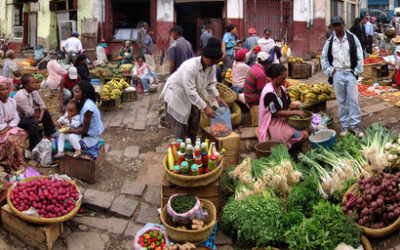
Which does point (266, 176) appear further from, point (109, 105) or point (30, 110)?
point (109, 105)

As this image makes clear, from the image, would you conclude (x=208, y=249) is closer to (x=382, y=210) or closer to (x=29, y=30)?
(x=382, y=210)

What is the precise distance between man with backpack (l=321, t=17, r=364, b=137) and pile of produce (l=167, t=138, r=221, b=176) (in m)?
2.74

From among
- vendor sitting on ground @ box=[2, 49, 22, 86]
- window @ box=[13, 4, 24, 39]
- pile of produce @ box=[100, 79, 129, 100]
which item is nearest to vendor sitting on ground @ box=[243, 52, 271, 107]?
pile of produce @ box=[100, 79, 129, 100]

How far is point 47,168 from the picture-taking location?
19.7 ft

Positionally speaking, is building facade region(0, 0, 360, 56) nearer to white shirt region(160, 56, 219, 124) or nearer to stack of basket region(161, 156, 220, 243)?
white shirt region(160, 56, 219, 124)

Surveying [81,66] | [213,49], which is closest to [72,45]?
[81,66]

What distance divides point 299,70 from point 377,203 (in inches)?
339

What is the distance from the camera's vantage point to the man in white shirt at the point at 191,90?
5090 mm

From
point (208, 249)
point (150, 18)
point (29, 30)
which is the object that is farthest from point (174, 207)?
point (29, 30)

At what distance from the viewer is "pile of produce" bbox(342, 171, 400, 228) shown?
13.3ft

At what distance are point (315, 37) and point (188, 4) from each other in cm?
541

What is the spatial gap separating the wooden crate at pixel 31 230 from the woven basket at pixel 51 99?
160 inches

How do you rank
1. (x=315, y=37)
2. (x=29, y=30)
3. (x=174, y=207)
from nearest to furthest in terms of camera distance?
(x=174, y=207)
(x=315, y=37)
(x=29, y=30)

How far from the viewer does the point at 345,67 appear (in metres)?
6.41
